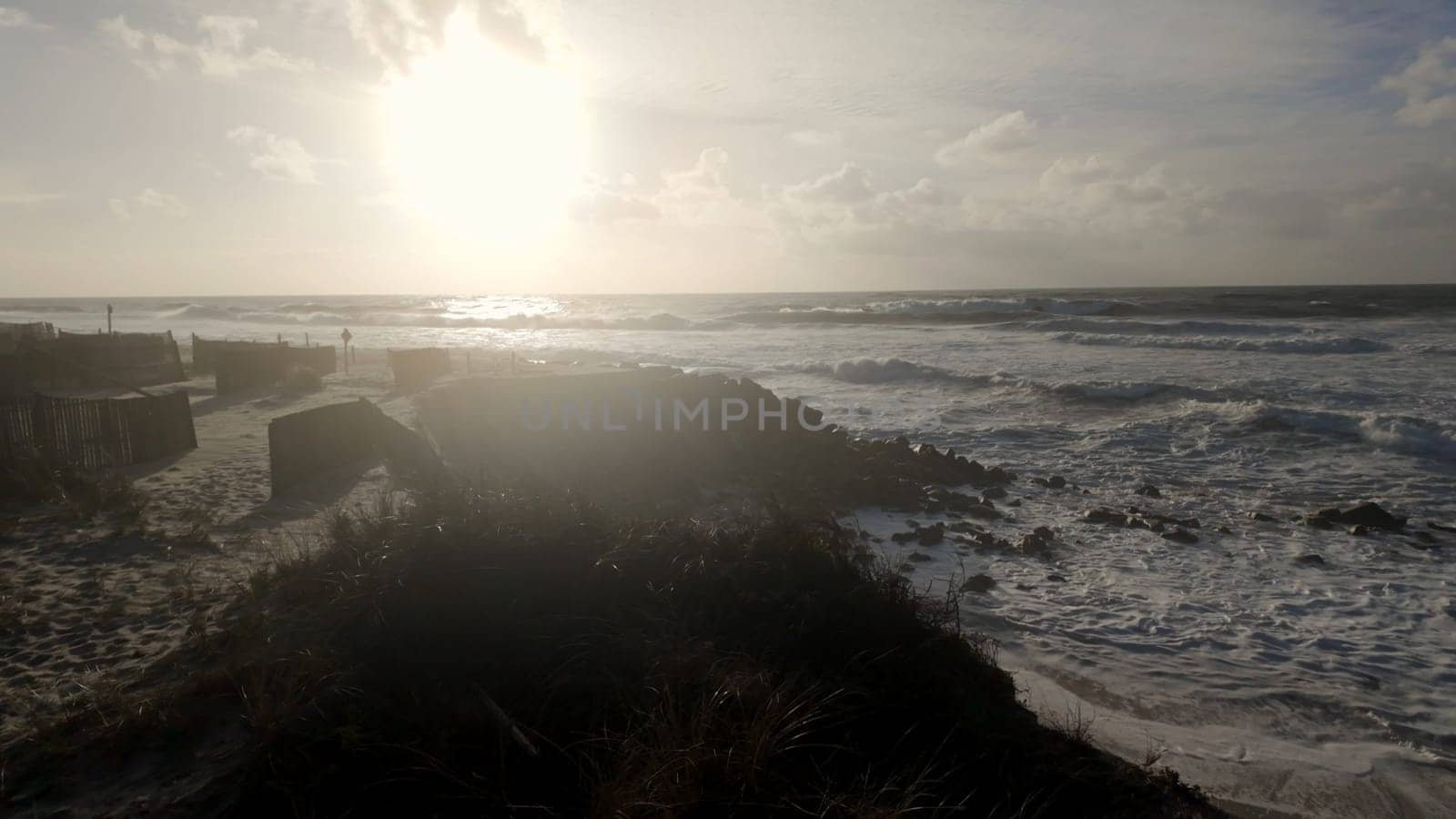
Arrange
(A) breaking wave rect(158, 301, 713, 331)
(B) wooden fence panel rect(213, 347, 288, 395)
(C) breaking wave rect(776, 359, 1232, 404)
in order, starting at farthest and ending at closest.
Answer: (A) breaking wave rect(158, 301, 713, 331)
(C) breaking wave rect(776, 359, 1232, 404)
(B) wooden fence panel rect(213, 347, 288, 395)

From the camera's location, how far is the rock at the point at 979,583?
7.51 meters

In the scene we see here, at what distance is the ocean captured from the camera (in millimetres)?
5438

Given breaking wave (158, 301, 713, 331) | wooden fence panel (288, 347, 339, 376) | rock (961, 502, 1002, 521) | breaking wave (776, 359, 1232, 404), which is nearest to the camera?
rock (961, 502, 1002, 521)

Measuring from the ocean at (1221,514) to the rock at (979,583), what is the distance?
0.55 ft

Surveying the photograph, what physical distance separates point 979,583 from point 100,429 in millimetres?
10778

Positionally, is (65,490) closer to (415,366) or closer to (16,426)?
(16,426)

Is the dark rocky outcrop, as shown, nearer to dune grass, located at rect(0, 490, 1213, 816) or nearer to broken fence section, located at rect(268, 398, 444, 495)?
dune grass, located at rect(0, 490, 1213, 816)

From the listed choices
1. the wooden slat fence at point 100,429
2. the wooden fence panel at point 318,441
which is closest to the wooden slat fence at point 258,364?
the wooden slat fence at point 100,429

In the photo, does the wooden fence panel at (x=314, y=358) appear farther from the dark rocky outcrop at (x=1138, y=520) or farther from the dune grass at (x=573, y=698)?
the dark rocky outcrop at (x=1138, y=520)

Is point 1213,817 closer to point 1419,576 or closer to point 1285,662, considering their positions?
point 1285,662

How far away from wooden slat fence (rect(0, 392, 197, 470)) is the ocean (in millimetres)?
9838

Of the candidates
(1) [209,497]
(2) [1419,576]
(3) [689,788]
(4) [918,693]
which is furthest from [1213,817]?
(1) [209,497]

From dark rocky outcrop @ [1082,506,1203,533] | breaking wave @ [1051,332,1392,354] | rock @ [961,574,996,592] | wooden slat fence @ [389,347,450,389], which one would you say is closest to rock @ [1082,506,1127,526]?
dark rocky outcrop @ [1082,506,1203,533]

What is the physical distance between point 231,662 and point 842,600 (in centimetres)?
352
